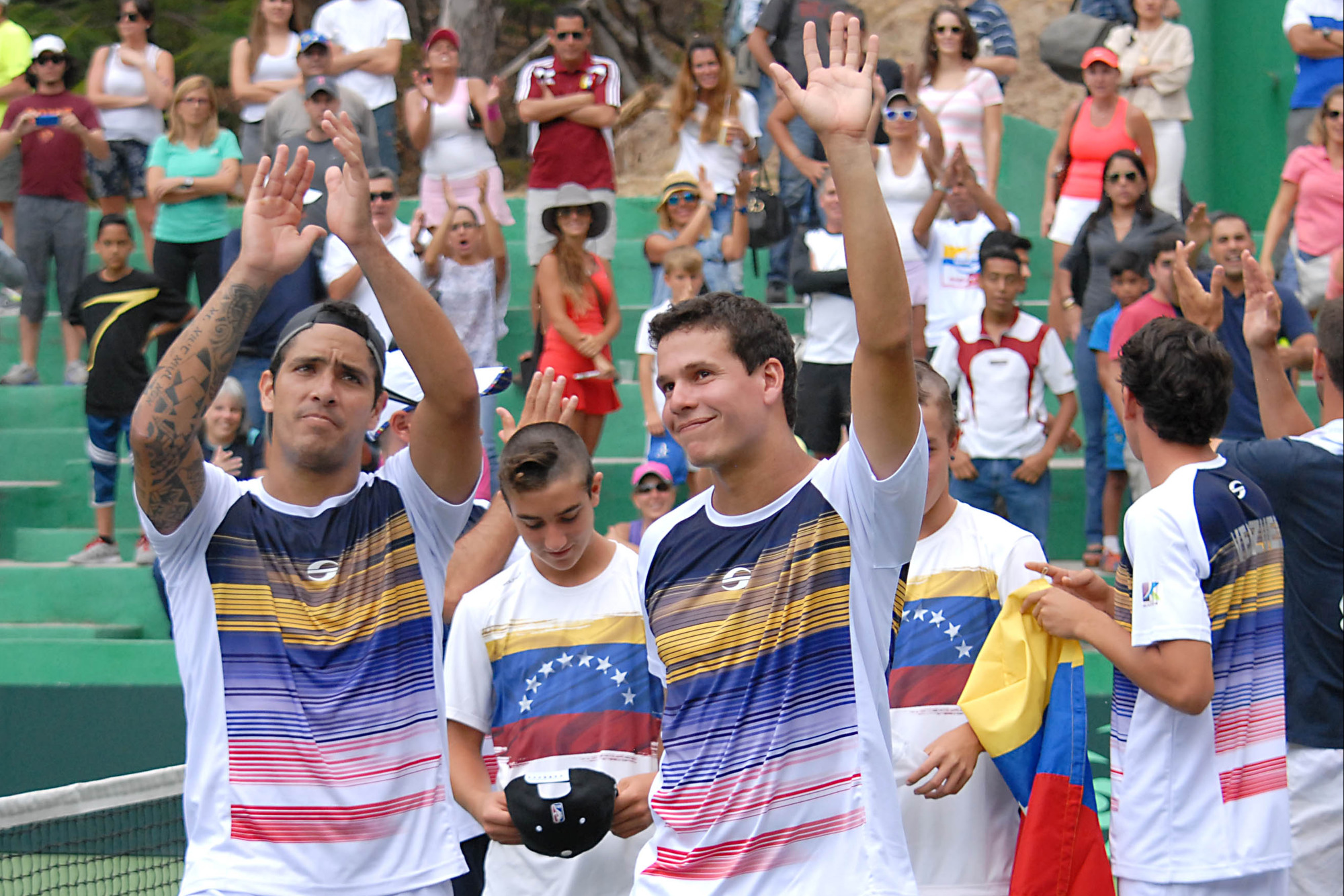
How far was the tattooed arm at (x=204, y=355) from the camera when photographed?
11.4 ft

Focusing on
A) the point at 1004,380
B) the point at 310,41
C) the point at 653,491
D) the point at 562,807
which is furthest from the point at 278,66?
the point at 562,807

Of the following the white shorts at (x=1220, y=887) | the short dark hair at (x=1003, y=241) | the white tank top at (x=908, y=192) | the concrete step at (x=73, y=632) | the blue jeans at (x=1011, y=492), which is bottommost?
the concrete step at (x=73, y=632)

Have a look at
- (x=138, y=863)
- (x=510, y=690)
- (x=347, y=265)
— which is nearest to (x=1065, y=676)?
(x=510, y=690)

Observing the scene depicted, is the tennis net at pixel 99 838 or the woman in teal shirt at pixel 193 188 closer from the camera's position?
the tennis net at pixel 99 838

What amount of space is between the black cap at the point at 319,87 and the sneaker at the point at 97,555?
3.27 meters

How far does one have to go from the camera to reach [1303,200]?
9969mm

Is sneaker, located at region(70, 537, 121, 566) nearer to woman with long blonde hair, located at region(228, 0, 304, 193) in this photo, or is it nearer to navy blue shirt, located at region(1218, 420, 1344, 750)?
woman with long blonde hair, located at region(228, 0, 304, 193)

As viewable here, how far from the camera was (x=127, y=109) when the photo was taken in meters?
11.5

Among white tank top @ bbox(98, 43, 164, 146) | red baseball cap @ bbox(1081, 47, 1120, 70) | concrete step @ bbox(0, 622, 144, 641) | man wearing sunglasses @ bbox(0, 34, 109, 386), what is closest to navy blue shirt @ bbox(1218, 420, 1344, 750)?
red baseball cap @ bbox(1081, 47, 1120, 70)

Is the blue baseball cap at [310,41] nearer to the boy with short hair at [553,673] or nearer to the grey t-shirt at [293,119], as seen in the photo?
the grey t-shirt at [293,119]

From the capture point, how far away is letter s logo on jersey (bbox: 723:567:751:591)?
325 centimetres

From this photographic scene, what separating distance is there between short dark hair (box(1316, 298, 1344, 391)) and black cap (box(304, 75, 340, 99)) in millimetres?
7159

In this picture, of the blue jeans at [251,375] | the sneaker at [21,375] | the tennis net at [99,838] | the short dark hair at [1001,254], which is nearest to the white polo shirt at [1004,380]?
the short dark hair at [1001,254]

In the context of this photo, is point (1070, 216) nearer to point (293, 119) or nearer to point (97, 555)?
point (293, 119)
